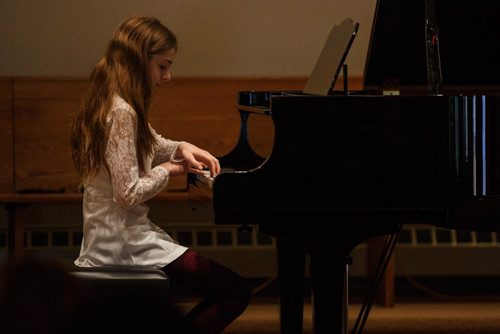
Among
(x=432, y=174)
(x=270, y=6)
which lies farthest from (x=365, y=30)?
(x=432, y=174)

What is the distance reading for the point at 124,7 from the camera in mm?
4922

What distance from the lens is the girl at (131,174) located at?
2715mm

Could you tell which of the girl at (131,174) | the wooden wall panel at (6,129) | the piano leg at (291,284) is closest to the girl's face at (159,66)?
the girl at (131,174)

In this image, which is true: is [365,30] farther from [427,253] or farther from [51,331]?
[51,331]

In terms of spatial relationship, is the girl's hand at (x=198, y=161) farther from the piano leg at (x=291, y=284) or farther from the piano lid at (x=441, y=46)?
the piano lid at (x=441, y=46)

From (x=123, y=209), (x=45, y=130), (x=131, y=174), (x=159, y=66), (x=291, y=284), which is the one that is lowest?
(x=291, y=284)

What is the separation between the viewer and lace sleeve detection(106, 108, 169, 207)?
2.68 metres

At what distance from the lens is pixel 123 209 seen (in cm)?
277

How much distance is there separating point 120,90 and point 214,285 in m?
0.66

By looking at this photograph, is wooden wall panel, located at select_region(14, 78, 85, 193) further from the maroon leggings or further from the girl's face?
the maroon leggings

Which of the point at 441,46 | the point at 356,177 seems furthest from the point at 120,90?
the point at 441,46

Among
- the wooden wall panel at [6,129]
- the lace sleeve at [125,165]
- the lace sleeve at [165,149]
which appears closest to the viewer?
the lace sleeve at [125,165]

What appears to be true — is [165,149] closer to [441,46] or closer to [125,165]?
[125,165]

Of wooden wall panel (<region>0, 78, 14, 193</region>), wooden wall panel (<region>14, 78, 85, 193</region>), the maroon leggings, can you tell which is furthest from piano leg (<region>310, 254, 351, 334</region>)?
wooden wall panel (<region>0, 78, 14, 193</region>)
